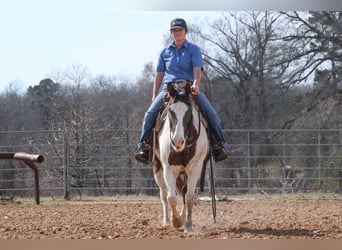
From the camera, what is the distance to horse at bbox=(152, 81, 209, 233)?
5.12 meters

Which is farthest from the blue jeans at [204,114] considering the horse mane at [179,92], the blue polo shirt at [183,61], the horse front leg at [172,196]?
the horse front leg at [172,196]

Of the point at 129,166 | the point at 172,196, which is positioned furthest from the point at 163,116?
the point at 129,166

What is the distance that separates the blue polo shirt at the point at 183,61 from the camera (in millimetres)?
5594

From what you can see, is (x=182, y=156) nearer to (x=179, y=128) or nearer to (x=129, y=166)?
(x=179, y=128)

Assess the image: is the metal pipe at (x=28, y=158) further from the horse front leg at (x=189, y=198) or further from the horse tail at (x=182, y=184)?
the horse front leg at (x=189, y=198)

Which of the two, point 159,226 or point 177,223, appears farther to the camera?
point 159,226

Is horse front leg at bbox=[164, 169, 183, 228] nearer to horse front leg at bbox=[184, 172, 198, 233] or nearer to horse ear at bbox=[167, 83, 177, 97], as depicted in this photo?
horse front leg at bbox=[184, 172, 198, 233]

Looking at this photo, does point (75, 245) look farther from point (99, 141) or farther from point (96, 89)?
point (96, 89)

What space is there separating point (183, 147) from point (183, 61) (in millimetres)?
1002

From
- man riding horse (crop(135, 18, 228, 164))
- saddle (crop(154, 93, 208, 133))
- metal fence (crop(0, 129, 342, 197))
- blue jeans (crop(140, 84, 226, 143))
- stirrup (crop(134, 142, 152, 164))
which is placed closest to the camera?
saddle (crop(154, 93, 208, 133))

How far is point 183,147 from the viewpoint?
4988 millimetres

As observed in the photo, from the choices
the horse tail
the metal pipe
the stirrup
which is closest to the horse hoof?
the horse tail

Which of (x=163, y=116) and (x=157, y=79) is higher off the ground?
(x=157, y=79)

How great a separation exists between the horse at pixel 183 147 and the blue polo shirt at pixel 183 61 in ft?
0.97
